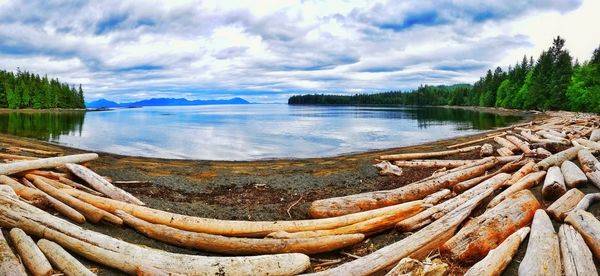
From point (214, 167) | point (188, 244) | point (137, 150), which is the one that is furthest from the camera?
point (137, 150)

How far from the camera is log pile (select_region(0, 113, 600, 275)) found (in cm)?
616

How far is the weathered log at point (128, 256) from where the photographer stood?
6434mm

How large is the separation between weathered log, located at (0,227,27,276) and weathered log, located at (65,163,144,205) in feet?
13.9

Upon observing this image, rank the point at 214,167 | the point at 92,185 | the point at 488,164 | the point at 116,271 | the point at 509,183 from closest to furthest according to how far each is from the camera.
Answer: the point at 116,271 < the point at 509,183 < the point at 92,185 < the point at 488,164 < the point at 214,167

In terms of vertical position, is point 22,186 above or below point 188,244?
above

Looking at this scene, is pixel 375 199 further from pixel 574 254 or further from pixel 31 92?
pixel 31 92

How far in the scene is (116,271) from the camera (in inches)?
256

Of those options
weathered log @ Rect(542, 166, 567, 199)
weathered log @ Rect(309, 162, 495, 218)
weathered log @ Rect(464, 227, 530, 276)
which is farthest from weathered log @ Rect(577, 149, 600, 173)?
weathered log @ Rect(464, 227, 530, 276)

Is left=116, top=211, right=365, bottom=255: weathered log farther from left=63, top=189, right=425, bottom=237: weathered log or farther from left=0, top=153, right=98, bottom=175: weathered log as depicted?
left=0, top=153, right=98, bottom=175: weathered log

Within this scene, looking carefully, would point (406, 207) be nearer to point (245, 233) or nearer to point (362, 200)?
point (362, 200)

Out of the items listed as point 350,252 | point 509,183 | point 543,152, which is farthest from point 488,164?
point 350,252

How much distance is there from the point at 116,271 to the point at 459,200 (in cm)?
770

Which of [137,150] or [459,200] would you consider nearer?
[459,200]

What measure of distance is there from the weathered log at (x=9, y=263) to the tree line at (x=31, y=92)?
452 feet
